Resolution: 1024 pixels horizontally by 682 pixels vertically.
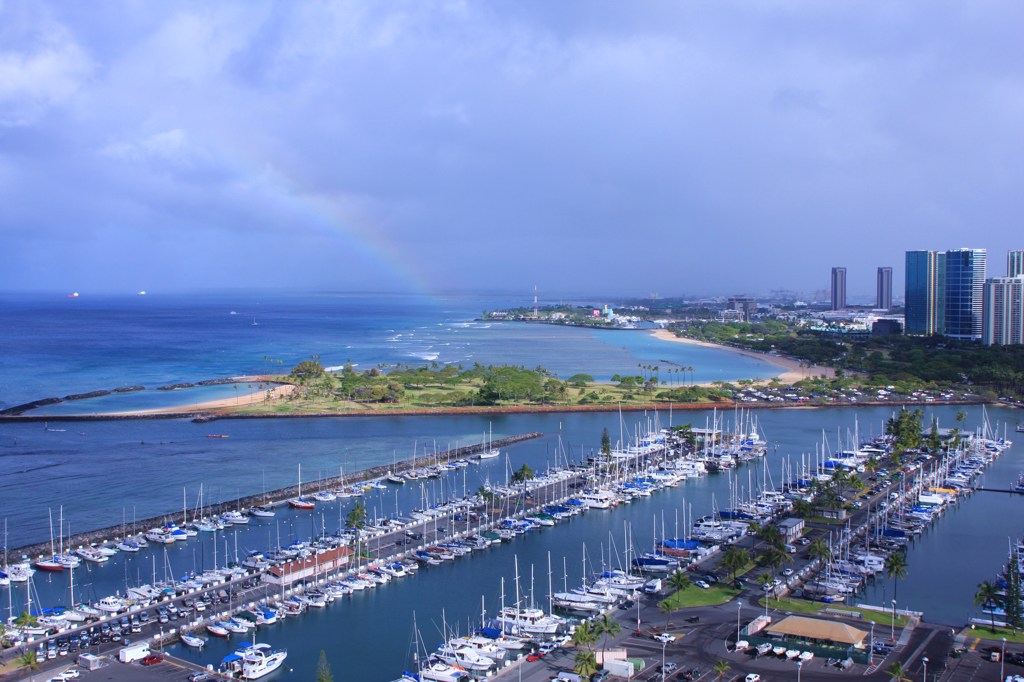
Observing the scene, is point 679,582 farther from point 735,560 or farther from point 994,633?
point 994,633

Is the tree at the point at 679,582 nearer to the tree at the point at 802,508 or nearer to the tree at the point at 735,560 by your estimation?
the tree at the point at 735,560

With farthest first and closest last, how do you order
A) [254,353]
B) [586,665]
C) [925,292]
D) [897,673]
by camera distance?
[925,292], [254,353], [897,673], [586,665]

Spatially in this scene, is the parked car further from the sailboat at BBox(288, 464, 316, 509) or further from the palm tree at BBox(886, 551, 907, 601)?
the palm tree at BBox(886, 551, 907, 601)

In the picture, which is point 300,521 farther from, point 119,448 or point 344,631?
point 119,448

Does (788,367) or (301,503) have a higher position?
(788,367)

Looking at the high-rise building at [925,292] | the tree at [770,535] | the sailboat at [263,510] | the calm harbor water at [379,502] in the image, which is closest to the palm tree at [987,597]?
the calm harbor water at [379,502]

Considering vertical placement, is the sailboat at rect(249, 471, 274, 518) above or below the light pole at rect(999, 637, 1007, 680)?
above

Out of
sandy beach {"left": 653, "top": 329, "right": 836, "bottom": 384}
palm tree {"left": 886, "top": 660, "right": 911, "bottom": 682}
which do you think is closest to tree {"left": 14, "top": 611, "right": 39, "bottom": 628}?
palm tree {"left": 886, "top": 660, "right": 911, "bottom": 682}

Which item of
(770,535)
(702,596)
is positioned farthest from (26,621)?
(770,535)
